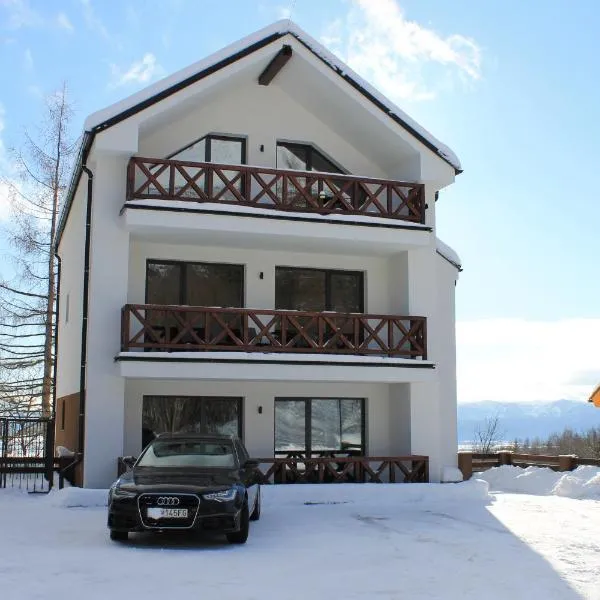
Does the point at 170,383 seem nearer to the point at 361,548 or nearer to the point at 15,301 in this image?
the point at 361,548

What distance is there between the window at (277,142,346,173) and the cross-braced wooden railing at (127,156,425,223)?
0.46 metres

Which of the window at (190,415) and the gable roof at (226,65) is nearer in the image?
the gable roof at (226,65)

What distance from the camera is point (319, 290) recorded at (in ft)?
63.7

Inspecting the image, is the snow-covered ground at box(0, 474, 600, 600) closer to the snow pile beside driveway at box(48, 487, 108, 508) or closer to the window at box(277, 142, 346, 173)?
the snow pile beside driveway at box(48, 487, 108, 508)

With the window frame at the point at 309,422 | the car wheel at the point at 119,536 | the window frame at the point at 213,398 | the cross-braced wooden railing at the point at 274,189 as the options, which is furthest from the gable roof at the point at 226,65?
the car wheel at the point at 119,536

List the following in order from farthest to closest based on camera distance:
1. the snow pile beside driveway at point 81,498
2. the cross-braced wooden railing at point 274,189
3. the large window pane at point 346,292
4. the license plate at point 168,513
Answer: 1. the large window pane at point 346,292
2. the cross-braced wooden railing at point 274,189
3. the snow pile beside driveway at point 81,498
4. the license plate at point 168,513

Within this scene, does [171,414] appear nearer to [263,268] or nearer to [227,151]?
[263,268]

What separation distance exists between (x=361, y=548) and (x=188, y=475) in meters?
2.48

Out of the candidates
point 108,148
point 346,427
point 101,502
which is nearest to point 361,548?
point 101,502

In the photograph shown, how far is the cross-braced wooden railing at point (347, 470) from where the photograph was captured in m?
17.2

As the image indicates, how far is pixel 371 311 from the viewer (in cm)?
1939

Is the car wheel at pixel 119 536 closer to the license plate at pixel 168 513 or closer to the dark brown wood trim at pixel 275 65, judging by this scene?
the license plate at pixel 168 513

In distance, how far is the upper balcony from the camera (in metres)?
16.8

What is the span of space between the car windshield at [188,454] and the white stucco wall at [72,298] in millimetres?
6557
